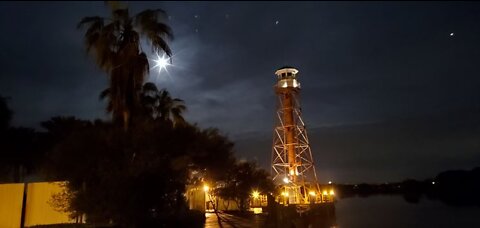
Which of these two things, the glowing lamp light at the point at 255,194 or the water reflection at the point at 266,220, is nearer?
the water reflection at the point at 266,220

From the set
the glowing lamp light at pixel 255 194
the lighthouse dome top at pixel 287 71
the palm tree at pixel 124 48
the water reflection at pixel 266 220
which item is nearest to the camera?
the palm tree at pixel 124 48

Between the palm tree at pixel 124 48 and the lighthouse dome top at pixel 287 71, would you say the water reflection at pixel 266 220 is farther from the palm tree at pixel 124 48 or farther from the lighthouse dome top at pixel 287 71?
the lighthouse dome top at pixel 287 71

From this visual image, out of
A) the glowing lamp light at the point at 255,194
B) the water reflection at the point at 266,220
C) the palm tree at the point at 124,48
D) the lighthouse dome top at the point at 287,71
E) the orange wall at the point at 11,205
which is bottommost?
the water reflection at the point at 266,220

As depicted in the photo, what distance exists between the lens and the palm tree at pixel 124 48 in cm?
1772

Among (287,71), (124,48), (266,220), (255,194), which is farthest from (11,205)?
(287,71)

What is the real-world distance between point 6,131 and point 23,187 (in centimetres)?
2353

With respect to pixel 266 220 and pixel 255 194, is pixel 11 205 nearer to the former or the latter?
pixel 266 220

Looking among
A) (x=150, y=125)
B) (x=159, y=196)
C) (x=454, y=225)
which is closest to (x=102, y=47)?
(x=150, y=125)

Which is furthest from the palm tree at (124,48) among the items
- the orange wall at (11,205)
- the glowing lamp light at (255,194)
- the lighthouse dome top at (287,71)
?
the lighthouse dome top at (287,71)

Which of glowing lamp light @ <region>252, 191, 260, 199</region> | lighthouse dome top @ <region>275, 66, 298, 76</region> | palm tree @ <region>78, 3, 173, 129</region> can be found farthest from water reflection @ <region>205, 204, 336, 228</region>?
lighthouse dome top @ <region>275, 66, 298, 76</region>

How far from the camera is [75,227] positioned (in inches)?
664

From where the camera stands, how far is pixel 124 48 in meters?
18.0

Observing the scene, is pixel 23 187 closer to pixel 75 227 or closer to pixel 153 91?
pixel 75 227

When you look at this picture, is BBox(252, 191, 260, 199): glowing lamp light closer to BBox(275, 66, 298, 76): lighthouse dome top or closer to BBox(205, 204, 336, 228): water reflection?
BBox(205, 204, 336, 228): water reflection
